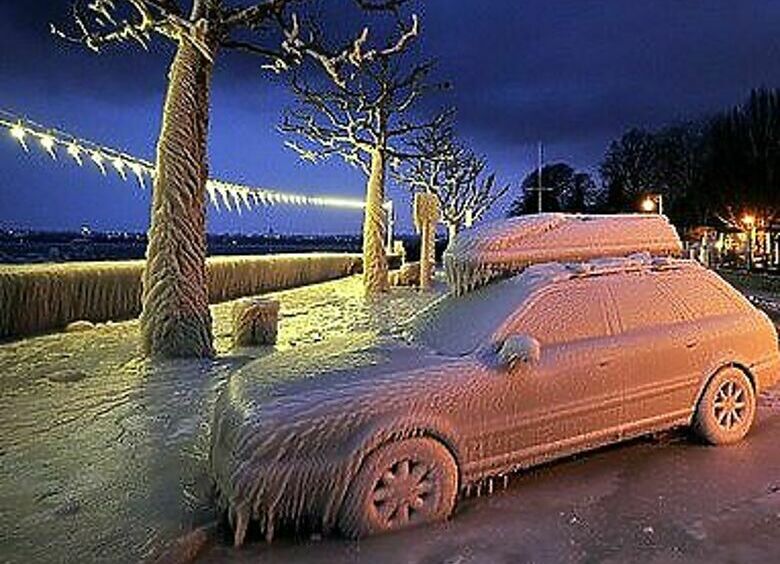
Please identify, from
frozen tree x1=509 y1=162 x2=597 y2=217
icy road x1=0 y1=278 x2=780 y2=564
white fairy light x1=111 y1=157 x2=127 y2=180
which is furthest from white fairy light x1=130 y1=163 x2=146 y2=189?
frozen tree x1=509 y1=162 x2=597 y2=217

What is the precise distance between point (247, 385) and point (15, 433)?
312 cm

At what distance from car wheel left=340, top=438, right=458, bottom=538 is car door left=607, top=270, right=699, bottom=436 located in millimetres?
1653

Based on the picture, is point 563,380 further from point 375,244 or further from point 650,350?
point 375,244

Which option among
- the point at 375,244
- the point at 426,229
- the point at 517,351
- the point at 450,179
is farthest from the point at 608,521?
the point at 450,179

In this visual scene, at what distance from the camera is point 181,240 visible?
10242 millimetres

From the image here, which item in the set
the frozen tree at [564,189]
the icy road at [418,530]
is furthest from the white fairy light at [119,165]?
the frozen tree at [564,189]

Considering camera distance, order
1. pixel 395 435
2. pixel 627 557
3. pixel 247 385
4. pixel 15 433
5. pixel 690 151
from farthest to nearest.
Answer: pixel 690 151 → pixel 15 433 → pixel 247 385 → pixel 395 435 → pixel 627 557

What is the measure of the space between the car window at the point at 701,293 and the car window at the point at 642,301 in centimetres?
12

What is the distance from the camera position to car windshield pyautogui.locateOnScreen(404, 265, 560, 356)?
494 centimetres

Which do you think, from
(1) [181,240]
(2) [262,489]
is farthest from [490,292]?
(1) [181,240]

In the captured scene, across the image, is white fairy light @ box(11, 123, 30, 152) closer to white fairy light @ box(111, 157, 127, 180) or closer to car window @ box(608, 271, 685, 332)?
white fairy light @ box(111, 157, 127, 180)

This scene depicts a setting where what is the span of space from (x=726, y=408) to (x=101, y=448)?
508 centimetres

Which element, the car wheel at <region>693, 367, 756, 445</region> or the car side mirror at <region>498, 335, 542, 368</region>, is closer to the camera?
the car side mirror at <region>498, 335, 542, 368</region>

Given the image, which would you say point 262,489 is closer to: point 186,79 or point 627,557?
point 627,557
